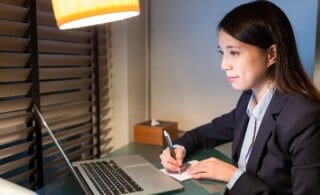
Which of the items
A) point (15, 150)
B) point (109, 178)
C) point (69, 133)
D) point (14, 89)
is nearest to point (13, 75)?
point (14, 89)

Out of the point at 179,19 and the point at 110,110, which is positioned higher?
the point at 179,19

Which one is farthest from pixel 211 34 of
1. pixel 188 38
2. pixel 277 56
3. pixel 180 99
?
pixel 277 56

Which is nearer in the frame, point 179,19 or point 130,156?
point 130,156

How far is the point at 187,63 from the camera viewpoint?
6.78 feet

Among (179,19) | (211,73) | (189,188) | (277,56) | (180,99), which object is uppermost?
(179,19)

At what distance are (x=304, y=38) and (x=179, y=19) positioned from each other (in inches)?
30.1

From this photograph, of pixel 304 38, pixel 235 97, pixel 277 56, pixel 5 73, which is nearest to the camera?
pixel 277 56

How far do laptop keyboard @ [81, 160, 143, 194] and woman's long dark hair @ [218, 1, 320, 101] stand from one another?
61 centimetres

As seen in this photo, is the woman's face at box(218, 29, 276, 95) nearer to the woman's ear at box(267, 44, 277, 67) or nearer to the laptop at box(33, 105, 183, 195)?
the woman's ear at box(267, 44, 277, 67)

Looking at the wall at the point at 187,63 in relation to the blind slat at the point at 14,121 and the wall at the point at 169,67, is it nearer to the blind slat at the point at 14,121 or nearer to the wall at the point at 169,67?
the wall at the point at 169,67

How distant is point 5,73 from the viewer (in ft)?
4.27

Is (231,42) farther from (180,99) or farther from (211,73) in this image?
(180,99)

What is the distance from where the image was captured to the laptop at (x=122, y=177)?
1.05m

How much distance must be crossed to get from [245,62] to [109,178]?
2.08 feet
